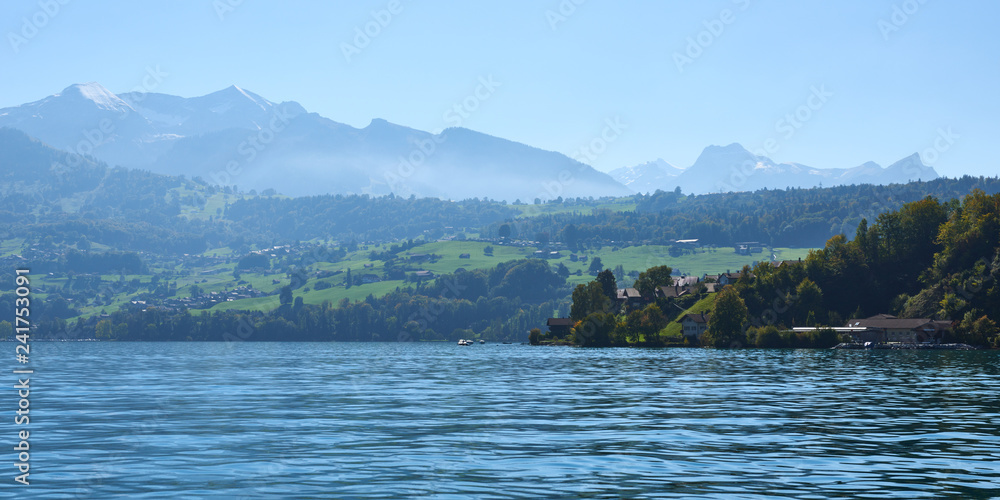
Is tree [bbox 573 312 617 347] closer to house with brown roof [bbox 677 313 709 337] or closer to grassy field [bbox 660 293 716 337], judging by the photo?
grassy field [bbox 660 293 716 337]

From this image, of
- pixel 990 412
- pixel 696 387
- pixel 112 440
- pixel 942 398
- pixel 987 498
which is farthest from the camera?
pixel 696 387

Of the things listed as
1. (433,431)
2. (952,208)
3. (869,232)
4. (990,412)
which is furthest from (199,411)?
(952,208)

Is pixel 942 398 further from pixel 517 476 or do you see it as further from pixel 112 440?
pixel 112 440

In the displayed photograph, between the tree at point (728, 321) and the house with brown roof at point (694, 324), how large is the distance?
15182 millimetres

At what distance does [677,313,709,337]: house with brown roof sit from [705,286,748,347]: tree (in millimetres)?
15182

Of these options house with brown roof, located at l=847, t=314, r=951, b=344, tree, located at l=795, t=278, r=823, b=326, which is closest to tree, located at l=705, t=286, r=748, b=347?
tree, located at l=795, t=278, r=823, b=326

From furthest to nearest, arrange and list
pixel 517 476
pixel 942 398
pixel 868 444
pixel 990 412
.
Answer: pixel 942 398
pixel 990 412
pixel 868 444
pixel 517 476

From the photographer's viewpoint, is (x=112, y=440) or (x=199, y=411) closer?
(x=112, y=440)

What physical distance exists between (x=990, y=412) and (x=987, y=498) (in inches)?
971

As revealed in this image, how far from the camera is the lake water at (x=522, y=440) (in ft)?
89.0

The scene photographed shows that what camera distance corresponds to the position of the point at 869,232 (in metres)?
192

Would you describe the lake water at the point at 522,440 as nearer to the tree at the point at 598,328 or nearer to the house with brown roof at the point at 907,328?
the house with brown roof at the point at 907,328

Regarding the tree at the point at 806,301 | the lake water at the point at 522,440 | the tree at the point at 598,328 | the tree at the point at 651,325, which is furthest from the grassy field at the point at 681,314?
the lake water at the point at 522,440

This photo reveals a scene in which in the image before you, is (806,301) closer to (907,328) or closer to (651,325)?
(907,328)
